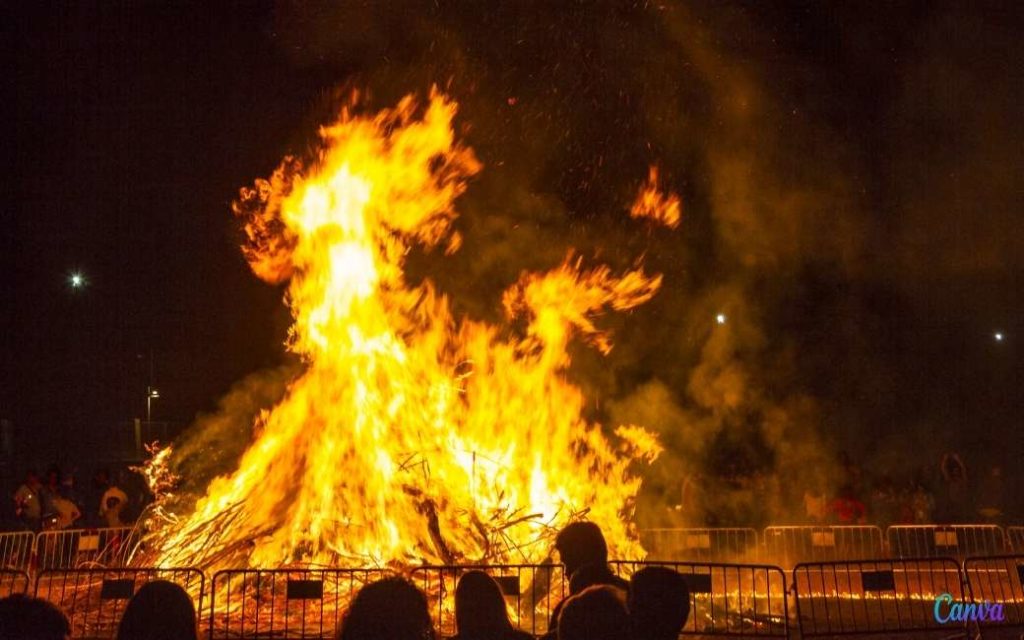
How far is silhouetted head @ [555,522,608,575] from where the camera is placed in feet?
15.8

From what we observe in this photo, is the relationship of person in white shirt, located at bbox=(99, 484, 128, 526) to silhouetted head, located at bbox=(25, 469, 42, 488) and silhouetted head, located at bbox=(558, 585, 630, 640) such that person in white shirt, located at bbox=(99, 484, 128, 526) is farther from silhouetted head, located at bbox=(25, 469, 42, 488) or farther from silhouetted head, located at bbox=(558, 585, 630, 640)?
silhouetted head, located at bbox=(558, 585, 630, 640)

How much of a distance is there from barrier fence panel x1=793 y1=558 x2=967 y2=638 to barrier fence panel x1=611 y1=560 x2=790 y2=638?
0.93ft

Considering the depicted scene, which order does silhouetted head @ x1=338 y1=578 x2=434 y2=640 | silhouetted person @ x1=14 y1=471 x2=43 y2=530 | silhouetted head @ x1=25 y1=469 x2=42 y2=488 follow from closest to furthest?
silhouetted head @ x1=338 y1=578 x2=434 y2=640 → silhouetted person @ x1=14 y1=471 x2=43 y2=530 → silhouetted head @ x1=25 y1=469 x2=42 y2=488

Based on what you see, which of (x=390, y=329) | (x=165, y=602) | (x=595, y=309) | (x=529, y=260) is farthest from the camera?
(x=529, y=260)

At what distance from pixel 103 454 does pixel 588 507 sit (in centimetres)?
2105

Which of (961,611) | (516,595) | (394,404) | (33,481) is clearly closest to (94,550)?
(33,481)

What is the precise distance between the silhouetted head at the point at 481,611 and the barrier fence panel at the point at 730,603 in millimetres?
3764

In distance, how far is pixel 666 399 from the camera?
19.8 m

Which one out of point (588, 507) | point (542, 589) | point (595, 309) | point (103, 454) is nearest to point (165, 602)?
point (542, 589)

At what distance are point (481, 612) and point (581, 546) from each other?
1816 mm

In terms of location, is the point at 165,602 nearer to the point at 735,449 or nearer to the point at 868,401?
the point at 735,449

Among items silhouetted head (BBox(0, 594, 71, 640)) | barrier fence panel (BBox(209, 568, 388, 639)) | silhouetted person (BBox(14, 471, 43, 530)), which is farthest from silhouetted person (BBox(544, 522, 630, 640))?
silhouetted person (BBox(14, 471, 43, 530))

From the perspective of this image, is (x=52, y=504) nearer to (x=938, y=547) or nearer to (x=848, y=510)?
(x=848, y=510)

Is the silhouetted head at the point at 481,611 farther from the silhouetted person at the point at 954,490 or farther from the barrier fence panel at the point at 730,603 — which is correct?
the silhouetted person at the point at 954,490
